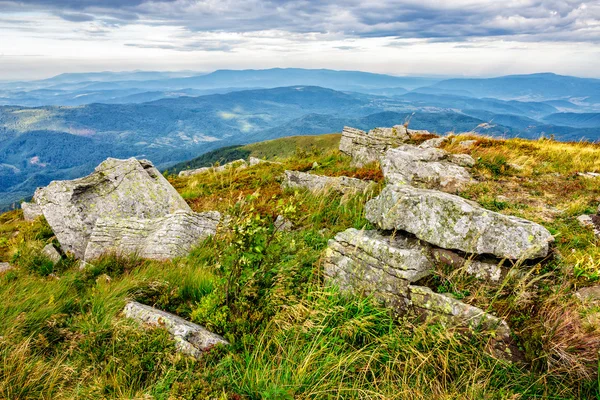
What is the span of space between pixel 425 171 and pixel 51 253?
11802 millimetres

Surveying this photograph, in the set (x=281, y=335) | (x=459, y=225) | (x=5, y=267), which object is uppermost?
(x=459, y=225)

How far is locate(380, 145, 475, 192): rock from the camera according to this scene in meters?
11.4

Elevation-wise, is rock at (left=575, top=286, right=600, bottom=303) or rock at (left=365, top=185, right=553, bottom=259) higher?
rock at (left=365, top=185, right=553, bottom=259)

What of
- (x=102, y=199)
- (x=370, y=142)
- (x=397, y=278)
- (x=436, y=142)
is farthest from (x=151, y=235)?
(x=436, y=142)

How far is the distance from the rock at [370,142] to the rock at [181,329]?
1362cm

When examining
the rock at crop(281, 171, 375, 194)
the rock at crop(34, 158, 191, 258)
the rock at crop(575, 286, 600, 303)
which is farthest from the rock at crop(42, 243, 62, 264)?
the rock at crop(575, 286, 600, 303)

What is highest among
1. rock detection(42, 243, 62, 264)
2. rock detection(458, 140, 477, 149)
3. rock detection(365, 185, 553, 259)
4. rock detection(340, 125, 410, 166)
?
rock detection(365, 185, 553, 259)

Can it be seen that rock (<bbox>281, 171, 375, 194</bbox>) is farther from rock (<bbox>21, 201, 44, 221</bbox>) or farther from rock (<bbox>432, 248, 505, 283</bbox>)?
rock (<bbox>21, 201, 44, 221</bbox>)

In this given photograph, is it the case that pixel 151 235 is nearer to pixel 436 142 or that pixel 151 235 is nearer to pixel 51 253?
pixel 51 253

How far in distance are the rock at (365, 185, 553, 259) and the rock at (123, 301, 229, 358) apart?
3.91 m

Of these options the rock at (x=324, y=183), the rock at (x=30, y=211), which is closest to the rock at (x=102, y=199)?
the rock at (x=324, y=183)

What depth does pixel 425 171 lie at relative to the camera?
1208 cm

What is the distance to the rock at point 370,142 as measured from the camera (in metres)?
18.0

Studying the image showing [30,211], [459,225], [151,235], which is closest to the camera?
[459,225]
